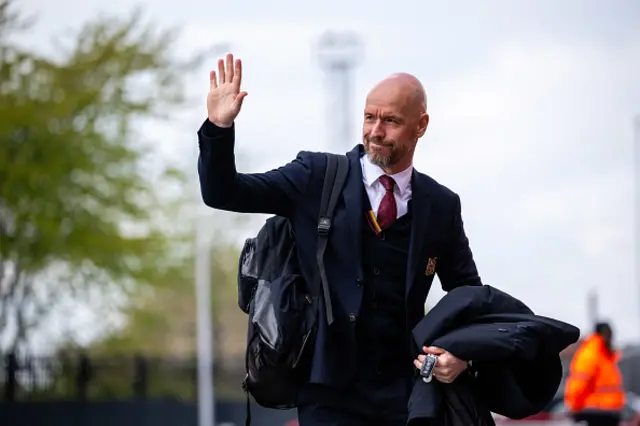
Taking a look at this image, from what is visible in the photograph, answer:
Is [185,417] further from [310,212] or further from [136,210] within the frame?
[310,212]

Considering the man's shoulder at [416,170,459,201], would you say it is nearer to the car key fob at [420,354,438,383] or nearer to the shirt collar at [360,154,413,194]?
the shirt collar at [360,154,413,194]

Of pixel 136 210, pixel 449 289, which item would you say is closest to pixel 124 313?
pixel 136 210

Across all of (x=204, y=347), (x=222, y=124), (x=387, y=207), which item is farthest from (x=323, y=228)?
(x=204, y=347)

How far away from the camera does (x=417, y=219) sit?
17.1 ft

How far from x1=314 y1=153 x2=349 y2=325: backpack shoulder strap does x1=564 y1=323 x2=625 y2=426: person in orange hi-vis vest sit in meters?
8.72

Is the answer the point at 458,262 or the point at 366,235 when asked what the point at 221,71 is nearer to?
the point at 366,235

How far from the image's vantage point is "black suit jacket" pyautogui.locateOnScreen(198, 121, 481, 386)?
192 inches

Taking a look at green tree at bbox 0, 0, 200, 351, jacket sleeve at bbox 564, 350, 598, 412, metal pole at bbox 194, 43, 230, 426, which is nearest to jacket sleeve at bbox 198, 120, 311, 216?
jacket sleeve at bbox 564, 350, 598, 412

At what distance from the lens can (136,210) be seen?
85.7ft

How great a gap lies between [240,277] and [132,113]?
21.0 m

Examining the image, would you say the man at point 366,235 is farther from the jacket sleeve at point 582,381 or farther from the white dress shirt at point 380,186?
the jacket sleeve at point 582,381

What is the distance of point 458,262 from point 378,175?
0.51m

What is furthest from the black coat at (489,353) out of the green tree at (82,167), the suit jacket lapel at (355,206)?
the green tree at (82,167)

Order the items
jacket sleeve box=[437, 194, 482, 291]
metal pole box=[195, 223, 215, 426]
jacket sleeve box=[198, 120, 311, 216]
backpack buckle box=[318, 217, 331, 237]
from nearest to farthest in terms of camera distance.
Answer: jacket sleeve box=[198, 120, 311, 216] → backpack buckle box=[318, 217, 331, 237] → jacket sleeve box=[437, 194, 482, 291] → metal pole box=[195, 223, 215, 426]
